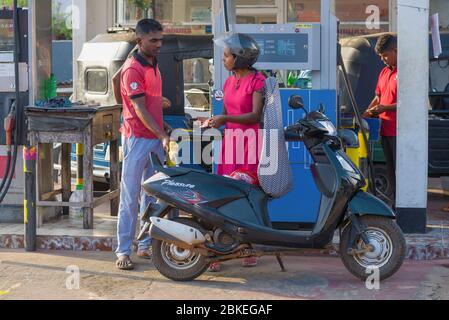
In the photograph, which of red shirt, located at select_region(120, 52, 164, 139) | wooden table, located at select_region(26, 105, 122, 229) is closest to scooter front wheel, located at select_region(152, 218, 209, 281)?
red shirt, located at select_region(120, 52, 164, 139)

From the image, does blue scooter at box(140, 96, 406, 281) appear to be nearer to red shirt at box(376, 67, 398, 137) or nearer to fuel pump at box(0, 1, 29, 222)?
fuel pump at box(0, 1, 29, 222)

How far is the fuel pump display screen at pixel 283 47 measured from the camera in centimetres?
712

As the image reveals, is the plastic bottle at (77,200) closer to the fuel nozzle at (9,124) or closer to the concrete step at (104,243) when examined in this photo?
the concrete step at (104,243)

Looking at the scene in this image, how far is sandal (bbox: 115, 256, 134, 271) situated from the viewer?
21.7 feet

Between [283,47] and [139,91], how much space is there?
1454mm

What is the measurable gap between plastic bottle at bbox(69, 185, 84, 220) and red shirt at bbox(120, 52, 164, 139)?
1482 millimetres

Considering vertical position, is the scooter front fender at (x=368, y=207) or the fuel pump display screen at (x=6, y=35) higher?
the fuel pump display screen at (x=6, y=35)

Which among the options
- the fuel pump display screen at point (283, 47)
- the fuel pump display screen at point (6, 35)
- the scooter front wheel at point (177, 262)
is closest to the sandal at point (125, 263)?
the scooter front wheel at point (177, 262)

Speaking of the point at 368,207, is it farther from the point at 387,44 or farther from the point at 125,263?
the point at 387,44

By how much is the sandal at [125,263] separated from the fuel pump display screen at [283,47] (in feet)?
6.69

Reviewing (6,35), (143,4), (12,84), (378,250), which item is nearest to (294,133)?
(378,250)

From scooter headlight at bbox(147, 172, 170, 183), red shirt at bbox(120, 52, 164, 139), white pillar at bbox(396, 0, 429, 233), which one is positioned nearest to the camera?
scooter headlight at bbox(147, 172, 170, 183)

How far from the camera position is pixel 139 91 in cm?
639
